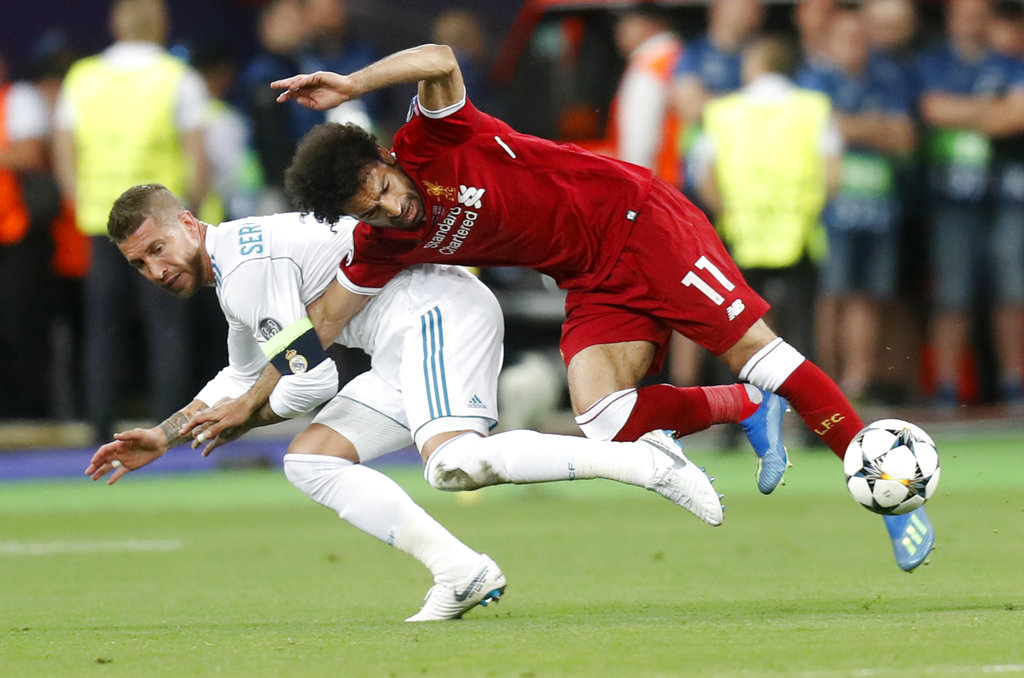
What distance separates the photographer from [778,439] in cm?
746

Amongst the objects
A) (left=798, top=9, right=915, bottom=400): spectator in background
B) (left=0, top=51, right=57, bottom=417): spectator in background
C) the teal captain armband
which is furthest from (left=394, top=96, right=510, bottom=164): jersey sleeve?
(left=0, top=51, right=57, bottom=417): spectator in background

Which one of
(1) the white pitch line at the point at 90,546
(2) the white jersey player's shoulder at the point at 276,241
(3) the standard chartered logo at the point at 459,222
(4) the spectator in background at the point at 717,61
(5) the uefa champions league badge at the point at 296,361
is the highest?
(3) the standard chartered logo at the point at 459,222

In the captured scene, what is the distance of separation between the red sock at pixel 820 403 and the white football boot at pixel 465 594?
1298mm

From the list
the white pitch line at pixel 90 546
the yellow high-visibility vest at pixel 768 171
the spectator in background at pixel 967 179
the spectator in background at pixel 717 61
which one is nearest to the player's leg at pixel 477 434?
the white pitch line at pixel 90 546

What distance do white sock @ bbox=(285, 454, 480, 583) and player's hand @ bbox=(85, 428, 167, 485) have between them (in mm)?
497

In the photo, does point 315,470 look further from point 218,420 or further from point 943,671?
point 943,671

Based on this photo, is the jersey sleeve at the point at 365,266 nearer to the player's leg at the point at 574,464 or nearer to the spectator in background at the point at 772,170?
the player's leg at the point at 574,464

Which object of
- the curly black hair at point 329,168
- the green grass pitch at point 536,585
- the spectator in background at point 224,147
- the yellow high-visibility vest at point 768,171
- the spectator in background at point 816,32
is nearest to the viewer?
the green grass pitch at point 536,585

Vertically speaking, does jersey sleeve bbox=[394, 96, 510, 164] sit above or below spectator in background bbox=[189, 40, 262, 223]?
above

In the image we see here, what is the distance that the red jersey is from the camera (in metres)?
6.75

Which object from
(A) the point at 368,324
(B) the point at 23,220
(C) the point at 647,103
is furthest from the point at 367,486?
(B) the point at 23,220

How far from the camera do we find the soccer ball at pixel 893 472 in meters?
6.70

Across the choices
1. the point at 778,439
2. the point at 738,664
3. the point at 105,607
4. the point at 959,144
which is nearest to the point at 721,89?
the point at 959,144

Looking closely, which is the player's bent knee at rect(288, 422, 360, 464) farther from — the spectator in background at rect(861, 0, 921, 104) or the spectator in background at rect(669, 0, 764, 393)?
the spectator in background at rect(861, 0, 921, 104)
